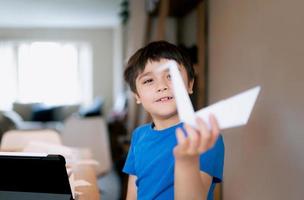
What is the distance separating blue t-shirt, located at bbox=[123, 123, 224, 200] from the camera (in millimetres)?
723

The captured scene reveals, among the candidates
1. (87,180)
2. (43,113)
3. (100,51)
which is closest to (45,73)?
(43,113)

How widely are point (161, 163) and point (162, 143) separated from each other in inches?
2.0

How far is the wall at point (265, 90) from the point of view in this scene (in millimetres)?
1088

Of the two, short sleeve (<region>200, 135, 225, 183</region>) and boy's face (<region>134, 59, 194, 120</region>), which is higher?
boy's face (<region>134, 59, 194, 120</region>)

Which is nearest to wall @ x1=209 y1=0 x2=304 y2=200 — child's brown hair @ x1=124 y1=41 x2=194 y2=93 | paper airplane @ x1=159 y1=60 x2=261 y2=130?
child's brown hair @ x1=124 y1=41 x2=194 y2=93

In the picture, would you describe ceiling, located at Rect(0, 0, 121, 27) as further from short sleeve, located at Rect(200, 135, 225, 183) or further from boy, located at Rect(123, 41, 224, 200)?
short sleeve, located at Rect(200, 135, 225, 183)

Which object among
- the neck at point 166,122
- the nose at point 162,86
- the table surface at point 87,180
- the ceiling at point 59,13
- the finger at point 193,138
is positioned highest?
the ceiling at point 59,13

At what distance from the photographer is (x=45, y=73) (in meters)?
7.98

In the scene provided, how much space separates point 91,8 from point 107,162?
3.43 m

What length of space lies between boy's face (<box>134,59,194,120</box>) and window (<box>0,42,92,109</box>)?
7.30 m

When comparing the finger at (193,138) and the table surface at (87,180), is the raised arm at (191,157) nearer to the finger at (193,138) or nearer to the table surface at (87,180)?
the finger at (193,138)

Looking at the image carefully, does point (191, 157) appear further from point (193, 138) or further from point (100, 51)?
point (100, 51)

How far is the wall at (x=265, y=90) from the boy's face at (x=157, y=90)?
1.47ft

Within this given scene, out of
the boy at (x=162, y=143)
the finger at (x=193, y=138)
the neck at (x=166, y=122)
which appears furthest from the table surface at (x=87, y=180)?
the finger at (x=193, y=138)
